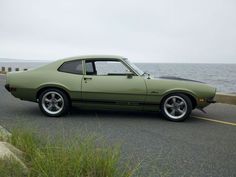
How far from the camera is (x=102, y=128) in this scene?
5617 mm

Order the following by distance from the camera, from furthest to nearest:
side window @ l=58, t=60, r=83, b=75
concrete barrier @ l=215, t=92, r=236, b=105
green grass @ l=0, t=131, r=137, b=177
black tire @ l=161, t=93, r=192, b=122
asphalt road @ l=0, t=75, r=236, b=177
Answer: concrete barrier @ l=215, t=92, r=236, b=105 → side window @ l=58, t=60, r=83, b=75 → black tire @ l=161, t=93, r=192, b=122 → asphalt road @ l=0, t=75, r=236, b=177 → green grass @ l=0, t=131, r=137, b=177

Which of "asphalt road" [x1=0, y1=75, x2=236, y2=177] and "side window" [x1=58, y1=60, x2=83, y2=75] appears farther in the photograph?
"side window" [x1=58, y1=60, x2=83, y2=75]

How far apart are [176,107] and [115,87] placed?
1432 millimetres

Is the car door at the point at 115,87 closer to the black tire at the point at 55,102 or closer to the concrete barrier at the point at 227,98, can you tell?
the black tire at the point at 55,102

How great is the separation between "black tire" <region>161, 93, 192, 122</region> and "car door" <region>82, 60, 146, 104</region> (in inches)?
21.1

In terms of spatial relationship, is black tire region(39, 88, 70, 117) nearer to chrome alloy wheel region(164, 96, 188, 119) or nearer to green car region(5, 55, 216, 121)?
green car region(5, 55, 216, 121)

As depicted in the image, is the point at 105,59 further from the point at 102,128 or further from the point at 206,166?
the point at 206,166

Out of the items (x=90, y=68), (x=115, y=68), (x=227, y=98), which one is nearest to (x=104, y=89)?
(x=115, y=68)

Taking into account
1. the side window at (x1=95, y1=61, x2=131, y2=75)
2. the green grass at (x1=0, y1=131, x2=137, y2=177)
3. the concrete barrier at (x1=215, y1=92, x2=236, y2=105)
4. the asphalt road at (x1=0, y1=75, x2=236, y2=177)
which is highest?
the side window at (x1=95, y1=61, x2=131, y2=75)

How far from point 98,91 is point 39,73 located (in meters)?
1.47

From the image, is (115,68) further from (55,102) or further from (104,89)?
(55,102)

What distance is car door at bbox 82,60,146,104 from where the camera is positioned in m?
6.31

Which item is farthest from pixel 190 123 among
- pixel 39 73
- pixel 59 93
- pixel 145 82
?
pixel 39 73

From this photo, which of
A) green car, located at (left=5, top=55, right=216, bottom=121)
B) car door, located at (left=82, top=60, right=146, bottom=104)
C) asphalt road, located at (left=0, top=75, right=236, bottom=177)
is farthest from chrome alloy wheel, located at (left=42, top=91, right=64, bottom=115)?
car door, located at (left=82, top=60, right=146, bottom=104)
